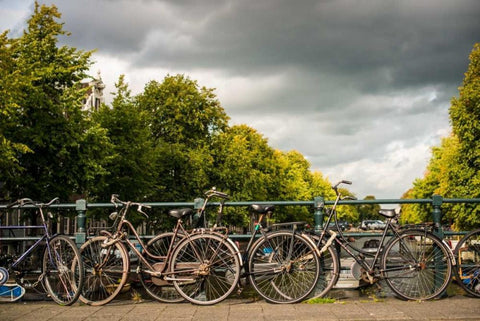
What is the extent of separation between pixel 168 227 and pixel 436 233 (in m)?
26.6

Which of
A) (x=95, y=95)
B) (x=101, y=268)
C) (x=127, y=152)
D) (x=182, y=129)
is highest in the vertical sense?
(x=95, y=95)

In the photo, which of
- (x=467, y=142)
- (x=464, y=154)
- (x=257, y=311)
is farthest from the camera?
(x=464, y=154)

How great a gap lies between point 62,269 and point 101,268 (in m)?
0.53

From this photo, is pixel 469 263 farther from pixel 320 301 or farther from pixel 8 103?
pixel 8 103

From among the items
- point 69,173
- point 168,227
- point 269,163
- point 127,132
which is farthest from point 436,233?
point 269,163

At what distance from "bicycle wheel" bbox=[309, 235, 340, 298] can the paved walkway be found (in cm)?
22

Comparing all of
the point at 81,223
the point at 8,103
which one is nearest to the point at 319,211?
the point at 81,223

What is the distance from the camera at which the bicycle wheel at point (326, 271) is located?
662cm

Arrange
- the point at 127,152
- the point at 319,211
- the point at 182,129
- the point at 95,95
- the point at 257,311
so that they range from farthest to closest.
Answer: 1. the point at 95,95
2. the point at 182,129
3. the point at 127,152
4. the point at 319,211
5. the point at 257,311

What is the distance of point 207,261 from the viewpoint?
22.0 ft

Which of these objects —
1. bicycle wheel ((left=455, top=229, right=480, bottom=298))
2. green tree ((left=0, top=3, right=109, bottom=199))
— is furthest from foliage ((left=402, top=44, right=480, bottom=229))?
bicycle wheel ((left=455, top=229, right=480, bottom=298))

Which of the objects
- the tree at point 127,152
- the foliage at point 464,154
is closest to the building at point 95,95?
the tree at point 127,152

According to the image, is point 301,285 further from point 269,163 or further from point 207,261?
point 269,163

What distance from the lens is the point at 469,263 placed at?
6.96 m
